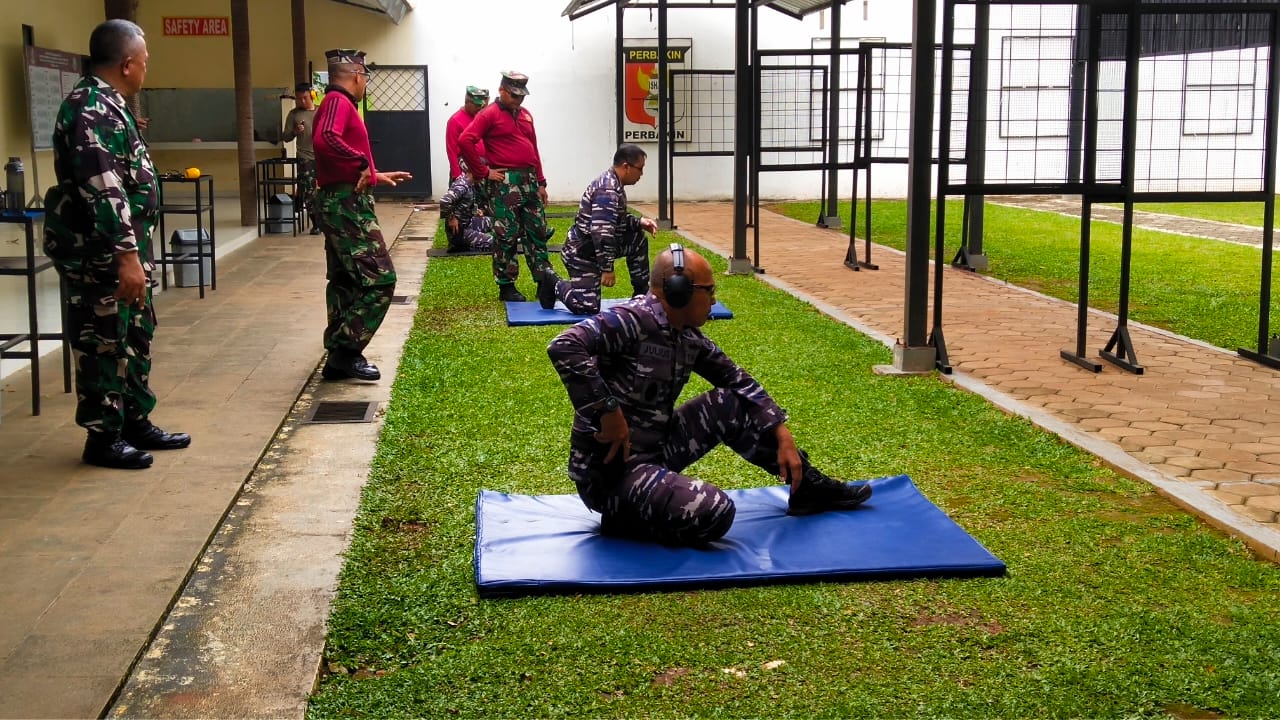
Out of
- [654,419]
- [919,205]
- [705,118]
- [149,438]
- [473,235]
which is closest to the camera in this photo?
[654,419]

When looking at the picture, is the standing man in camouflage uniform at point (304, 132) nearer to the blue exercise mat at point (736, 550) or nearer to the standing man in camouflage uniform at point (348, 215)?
the standing man in camouflage uniform at point (348, 215)

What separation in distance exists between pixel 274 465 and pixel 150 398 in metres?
0.63

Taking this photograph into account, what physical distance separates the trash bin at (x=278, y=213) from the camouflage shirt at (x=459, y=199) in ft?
11.6

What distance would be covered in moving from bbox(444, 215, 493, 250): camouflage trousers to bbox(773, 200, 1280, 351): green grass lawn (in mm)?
4187

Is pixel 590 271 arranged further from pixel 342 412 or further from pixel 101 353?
pixel 101 353

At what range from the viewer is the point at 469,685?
11.8ft

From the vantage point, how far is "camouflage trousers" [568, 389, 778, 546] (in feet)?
14.9

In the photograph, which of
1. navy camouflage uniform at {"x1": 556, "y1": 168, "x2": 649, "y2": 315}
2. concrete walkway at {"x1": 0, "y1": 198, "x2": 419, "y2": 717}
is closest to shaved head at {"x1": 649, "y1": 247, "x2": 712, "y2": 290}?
concrete walkway at {"x1": 0, "y1": 198, "x2": 419, "y2": 717}

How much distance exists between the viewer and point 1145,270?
13.0 meters

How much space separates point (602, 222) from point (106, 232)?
193 inches

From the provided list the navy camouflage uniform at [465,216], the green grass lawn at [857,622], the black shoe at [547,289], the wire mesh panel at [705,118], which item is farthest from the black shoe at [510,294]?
the wire mesh panel at [705,118]

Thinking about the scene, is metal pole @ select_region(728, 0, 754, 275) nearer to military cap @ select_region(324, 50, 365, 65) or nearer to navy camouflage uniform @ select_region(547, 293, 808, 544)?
military cap @ select_region(324, 50, 365, 65)

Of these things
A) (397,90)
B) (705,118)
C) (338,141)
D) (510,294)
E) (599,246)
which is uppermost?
(397,90)

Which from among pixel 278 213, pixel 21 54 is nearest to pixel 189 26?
pixel 278 213
